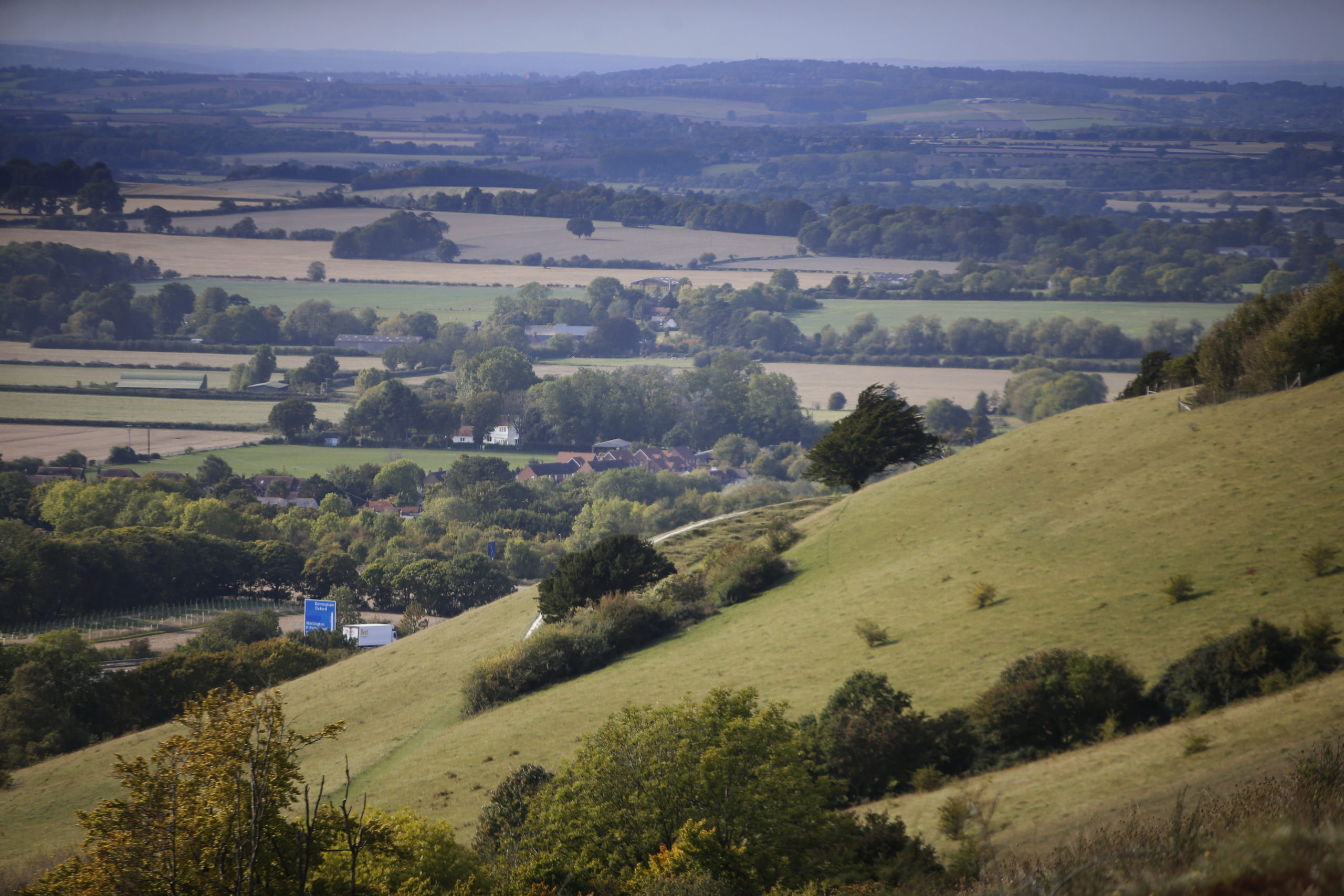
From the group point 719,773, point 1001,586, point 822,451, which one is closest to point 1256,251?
point 822,451

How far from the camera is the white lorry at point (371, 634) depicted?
177 feet

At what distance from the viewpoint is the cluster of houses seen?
10625 centimetres

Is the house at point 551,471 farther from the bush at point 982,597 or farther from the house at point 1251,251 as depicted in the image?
the house at point 1251,251

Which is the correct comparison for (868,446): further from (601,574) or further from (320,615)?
(320,615)

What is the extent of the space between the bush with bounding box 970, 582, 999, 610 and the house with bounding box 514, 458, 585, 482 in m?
80.3

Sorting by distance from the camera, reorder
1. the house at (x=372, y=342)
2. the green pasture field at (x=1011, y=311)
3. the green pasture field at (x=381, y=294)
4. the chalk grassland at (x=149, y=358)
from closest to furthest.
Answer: the chalk grassland at (x=149, y=358) < the house at (x=372, y=342) < the green pasture field at (x=1011, y=311) < the green pasture field at (x=381, y=294)

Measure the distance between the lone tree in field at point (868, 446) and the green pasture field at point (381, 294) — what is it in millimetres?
130611

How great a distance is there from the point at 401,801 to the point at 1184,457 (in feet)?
70.8

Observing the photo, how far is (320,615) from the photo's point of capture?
53.8 metres

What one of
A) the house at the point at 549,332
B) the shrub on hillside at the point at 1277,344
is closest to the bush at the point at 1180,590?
the shrub on hillside at the point at 1277,344

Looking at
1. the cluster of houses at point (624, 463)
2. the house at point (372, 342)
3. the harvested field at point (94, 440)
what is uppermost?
the house at point (372, 342)

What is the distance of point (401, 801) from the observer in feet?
70.1

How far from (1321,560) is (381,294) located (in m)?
172

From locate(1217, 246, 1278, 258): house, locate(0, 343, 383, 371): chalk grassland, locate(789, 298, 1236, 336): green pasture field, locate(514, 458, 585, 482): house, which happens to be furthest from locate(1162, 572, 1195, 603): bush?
locate(1217, 246, 1278, 258): house
